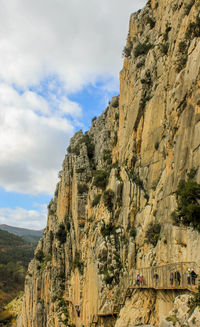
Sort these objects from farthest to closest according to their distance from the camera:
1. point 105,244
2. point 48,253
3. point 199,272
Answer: point 48,253
point 105,244
point 199,272

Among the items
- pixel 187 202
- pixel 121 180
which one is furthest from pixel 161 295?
pixel 121 180

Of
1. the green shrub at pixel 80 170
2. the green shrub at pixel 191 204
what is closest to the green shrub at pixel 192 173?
the green shrub at pixel 191 204

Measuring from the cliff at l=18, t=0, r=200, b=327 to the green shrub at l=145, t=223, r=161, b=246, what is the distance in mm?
86

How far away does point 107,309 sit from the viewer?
91.2 feet

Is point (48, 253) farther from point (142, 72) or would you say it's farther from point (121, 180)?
point (142, 72)

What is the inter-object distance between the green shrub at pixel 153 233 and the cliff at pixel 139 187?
86 millimetres

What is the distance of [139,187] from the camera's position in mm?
28266

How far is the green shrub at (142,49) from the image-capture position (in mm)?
34431

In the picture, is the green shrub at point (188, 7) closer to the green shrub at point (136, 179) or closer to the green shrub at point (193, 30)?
the green shrub at point (193, 30)

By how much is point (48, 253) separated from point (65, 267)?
927cm

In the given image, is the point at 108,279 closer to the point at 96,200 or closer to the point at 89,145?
the point at 96,200

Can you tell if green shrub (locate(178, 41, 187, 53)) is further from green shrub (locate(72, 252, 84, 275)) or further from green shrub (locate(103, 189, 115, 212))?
green shrub (locate(72, 252, 84, 275))

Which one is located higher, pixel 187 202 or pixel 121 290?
pixel 187 202

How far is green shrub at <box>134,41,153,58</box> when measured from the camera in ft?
113
